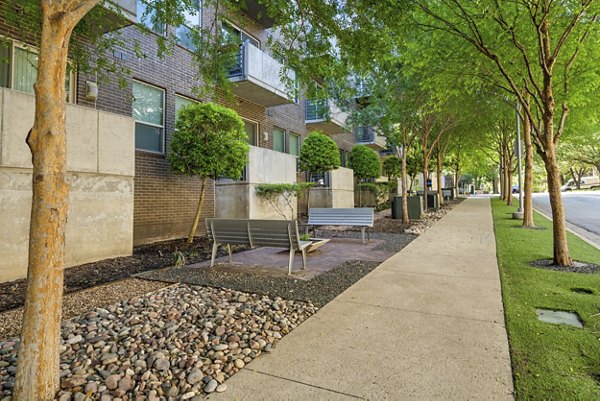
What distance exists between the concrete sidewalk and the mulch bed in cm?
369

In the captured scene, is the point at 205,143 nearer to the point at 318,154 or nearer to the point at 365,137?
the point at 318,154

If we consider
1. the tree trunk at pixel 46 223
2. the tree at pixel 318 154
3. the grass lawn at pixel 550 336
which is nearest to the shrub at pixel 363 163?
the tree at pixel 318 154

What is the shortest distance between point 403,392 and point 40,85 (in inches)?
125

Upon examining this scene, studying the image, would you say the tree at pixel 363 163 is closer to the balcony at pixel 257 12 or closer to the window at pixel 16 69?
the balcony at pixel 257 12

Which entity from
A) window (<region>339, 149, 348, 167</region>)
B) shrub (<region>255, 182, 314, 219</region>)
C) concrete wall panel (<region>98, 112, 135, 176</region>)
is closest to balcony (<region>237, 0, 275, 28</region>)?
shrub (<region>255, 182, 314, 219</region>)

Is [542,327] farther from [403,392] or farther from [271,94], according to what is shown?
[271,94]

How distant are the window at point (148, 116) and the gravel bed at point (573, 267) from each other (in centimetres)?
935

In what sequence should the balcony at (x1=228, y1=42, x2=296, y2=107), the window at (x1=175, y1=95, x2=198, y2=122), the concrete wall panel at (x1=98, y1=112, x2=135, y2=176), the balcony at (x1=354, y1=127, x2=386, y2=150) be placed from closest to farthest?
1. the concrete wall panel at (x1=98, y1=112, x2=135, y2=176)
2. the window at (x1=175, y1=95, x2=198, y2=122)
3. the balcony at (x1=228, y1=42, x2=296, y2=107)
4. the balcony at (x1=354, y1=127, x2=386, y2=150)

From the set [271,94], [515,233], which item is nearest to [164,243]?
[271,94]

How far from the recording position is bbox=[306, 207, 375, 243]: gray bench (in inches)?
353

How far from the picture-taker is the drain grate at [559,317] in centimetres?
355

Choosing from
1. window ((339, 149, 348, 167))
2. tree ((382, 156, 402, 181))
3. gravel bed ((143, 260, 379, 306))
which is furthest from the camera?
tree ((382, 156, 402, 181))

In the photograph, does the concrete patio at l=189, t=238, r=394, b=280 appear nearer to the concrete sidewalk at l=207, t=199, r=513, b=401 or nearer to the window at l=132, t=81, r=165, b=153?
the concrete sidewalk at l=207, t=199, r=513, b=401

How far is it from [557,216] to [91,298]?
7577 millimetres
